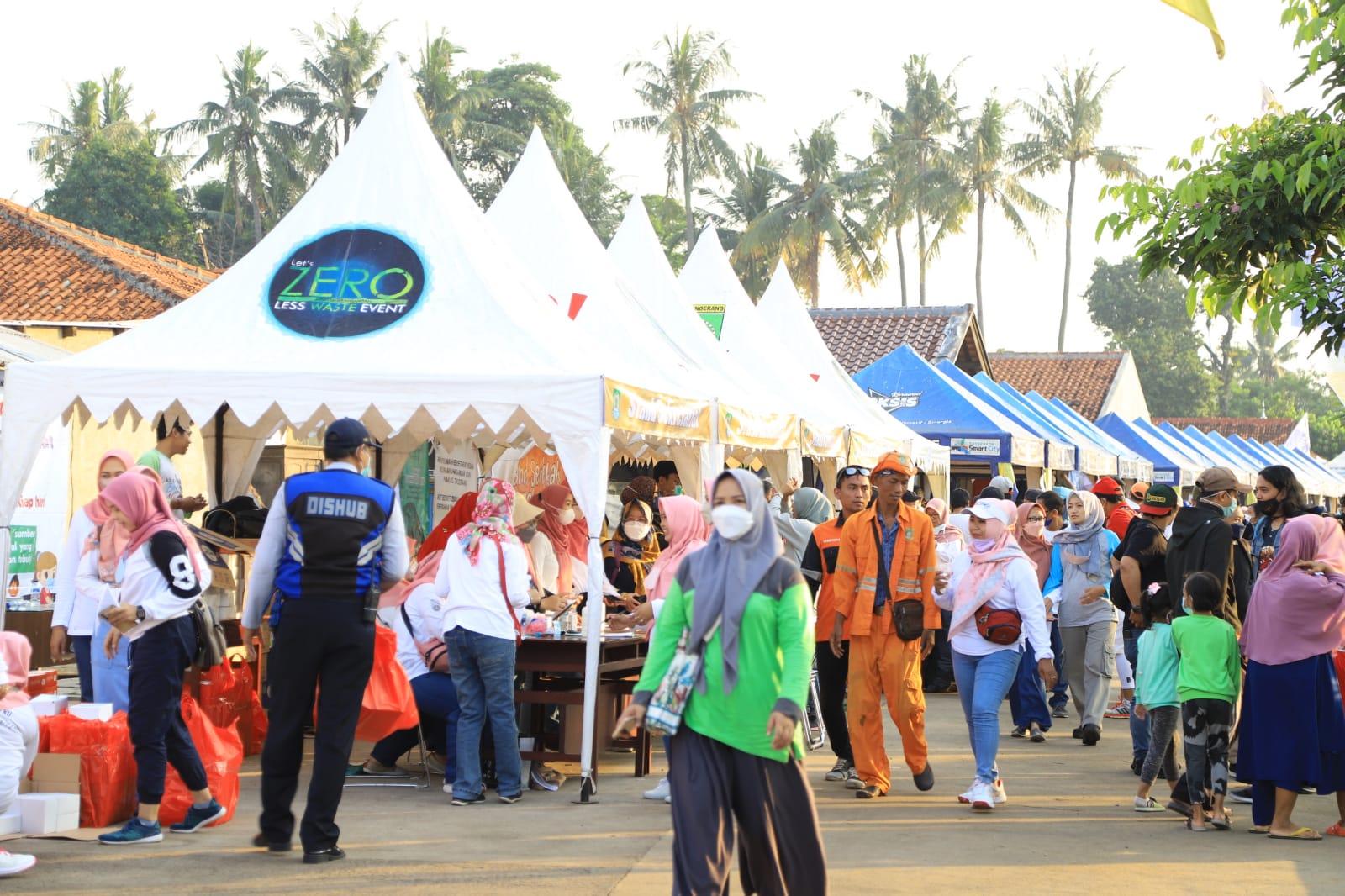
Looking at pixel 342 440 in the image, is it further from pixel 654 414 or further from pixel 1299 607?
pixel 1299 607

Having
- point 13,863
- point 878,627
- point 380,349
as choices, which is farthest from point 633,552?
point 13,863

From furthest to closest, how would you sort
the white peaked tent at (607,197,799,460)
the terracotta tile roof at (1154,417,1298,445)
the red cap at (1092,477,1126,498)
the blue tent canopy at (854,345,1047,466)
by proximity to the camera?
the terracotta tile roof at (1154,417,1298,445) < the blue tent canopy at (854,345,1047,466) < the red cap at (1092,477,1126,498) < the white peaked tent at (607,197,799,460)

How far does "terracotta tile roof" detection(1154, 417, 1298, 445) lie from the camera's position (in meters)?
69.9

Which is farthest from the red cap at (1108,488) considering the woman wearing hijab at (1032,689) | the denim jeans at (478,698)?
the denim jeans at (478,698)

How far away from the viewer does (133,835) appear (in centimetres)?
657

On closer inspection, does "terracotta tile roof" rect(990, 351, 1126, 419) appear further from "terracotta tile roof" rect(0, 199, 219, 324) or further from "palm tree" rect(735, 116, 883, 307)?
"terracotta tile roof" rect(0, 199, 219, 324)

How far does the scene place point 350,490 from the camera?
636cm

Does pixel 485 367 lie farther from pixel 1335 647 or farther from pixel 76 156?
pixel 76 156

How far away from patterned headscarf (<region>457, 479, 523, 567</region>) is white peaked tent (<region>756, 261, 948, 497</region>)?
7.69 m

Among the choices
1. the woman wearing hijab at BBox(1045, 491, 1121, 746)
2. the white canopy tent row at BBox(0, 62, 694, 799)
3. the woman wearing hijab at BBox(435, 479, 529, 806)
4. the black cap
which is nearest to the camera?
the black cap

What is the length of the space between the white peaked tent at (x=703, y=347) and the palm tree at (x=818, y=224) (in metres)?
33.2

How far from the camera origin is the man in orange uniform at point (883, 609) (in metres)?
8.09

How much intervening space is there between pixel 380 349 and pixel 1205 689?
17.0 feet

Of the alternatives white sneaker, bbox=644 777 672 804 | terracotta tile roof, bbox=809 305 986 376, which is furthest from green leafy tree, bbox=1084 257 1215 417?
white sneaker, bbox=644 777 672 804
